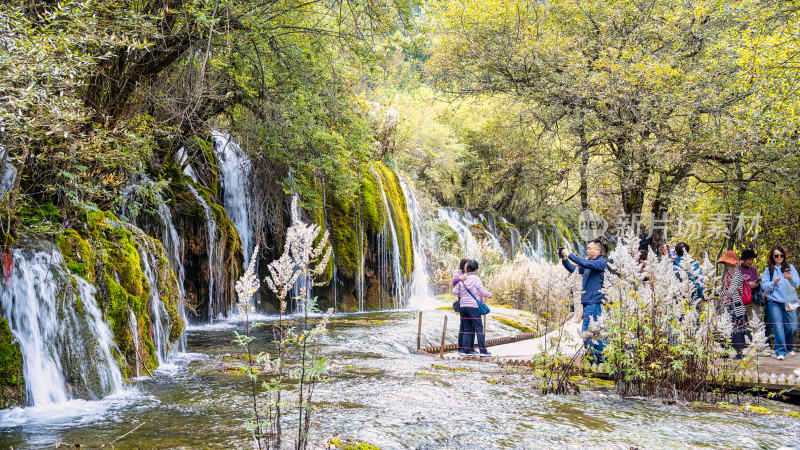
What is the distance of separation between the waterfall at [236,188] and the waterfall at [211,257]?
6.07 ft

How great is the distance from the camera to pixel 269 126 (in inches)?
445

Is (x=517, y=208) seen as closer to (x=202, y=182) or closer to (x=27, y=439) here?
(x=202, y=182)

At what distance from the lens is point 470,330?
942 centimetres

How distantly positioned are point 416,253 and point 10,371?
16.0 metres

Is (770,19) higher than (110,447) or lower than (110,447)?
higher

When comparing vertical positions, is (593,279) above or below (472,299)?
above

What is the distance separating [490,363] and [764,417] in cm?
367

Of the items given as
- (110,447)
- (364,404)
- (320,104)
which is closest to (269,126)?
(320,104)

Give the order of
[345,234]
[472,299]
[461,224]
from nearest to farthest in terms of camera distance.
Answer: [472,299], [345,234], [461,224]

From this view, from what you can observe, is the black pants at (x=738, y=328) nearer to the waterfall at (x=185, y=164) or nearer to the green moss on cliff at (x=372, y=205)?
the green moss on cliff at (x=372, y=205)

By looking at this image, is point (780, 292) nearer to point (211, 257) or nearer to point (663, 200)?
point (663, 200)

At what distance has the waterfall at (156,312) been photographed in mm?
7225

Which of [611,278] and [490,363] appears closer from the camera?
[611,278]

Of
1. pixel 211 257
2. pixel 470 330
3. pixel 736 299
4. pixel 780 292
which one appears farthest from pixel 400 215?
pixel 736 299
